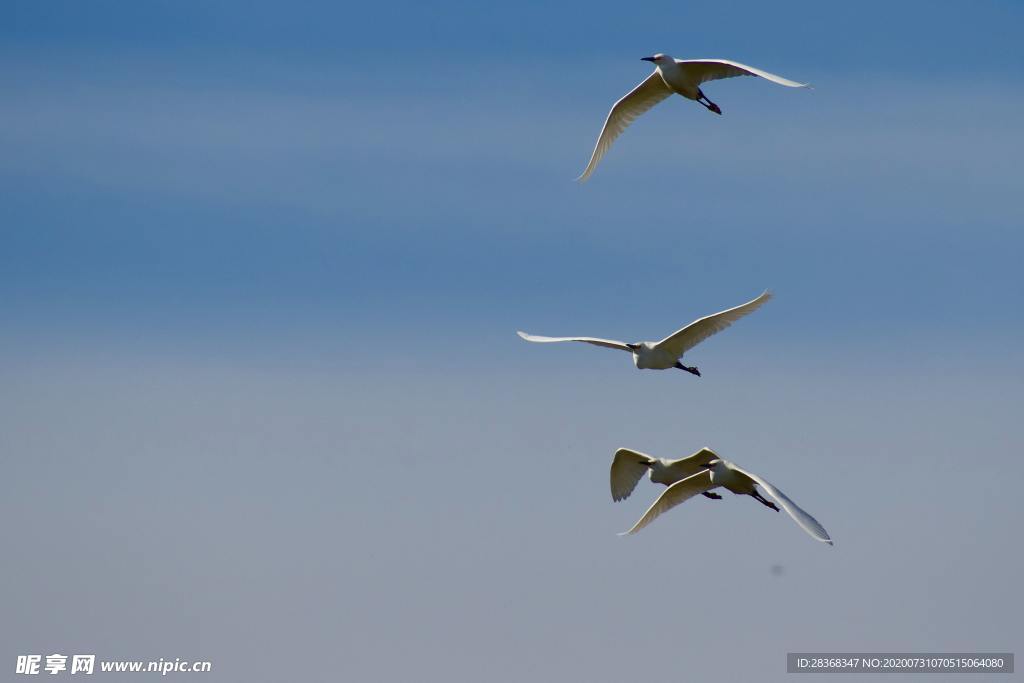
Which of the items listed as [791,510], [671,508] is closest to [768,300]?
[791,510]

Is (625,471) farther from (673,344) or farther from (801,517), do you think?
(801,517)

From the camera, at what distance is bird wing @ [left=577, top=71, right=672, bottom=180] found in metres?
57.5

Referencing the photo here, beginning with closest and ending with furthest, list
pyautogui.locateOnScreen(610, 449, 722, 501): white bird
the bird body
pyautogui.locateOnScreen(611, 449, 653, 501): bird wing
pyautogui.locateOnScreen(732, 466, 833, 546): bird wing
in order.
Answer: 1. pyautogui.locateOnScreen(732, 466, 833, 546): bird wing
2. the bird body
3. pyautogui.locateOnScreen(610, 449, 722, 501): white bird
4. pyautogui.locateOnScreen(611, 449, 653, 501): bird wing

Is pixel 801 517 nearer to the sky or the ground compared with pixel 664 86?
nearer to the ground

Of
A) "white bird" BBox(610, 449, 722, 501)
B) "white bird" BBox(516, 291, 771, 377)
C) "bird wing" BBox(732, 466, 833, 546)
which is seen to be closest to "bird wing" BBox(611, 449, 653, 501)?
"white bird" BBox(610, 449, 722, 501)

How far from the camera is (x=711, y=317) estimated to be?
51438 millimetres

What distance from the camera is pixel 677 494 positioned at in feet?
190

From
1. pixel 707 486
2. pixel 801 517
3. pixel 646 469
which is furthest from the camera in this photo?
pixel 646 469

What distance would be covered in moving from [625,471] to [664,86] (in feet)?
46.0

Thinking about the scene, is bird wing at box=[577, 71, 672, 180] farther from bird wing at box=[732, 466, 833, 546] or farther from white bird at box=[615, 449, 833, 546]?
bird wing at box=[732, 466, 833, 546]

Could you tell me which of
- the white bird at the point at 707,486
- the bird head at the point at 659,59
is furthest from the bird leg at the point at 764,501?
the bird head at the point at 659,59

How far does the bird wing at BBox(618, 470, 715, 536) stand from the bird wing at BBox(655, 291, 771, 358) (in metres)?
4.91

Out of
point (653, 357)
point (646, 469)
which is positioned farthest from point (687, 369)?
point (646, 469)

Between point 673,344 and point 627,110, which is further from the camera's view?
point 627,110
